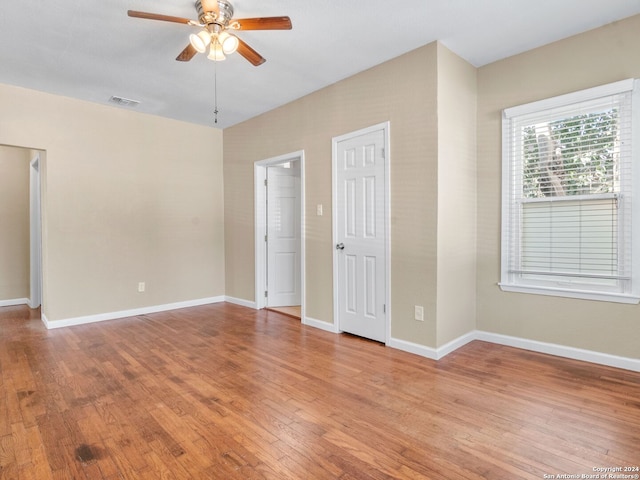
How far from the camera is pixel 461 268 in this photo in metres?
3.32

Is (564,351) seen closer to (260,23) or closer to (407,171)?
(407,171)

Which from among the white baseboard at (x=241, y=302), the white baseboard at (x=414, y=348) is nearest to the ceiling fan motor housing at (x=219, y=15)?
the white baseboard at (x=414, y=348)

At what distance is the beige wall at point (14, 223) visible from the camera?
5219 mm

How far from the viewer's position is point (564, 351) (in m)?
2.99

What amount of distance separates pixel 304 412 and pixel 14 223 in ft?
18.4

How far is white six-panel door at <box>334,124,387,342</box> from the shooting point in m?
3.39

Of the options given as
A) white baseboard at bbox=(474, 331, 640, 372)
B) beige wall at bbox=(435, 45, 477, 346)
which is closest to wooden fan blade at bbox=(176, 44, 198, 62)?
beige wall at bbox=(435, 45, 477, 346)

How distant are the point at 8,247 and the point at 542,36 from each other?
7.05 m

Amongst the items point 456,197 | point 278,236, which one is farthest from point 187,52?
point 278,236

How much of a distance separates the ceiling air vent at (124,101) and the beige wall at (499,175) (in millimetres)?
3837

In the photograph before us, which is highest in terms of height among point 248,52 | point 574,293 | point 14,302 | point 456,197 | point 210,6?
point 210,6

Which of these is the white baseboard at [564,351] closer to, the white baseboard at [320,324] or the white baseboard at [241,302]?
the white baseboard at [320,324]

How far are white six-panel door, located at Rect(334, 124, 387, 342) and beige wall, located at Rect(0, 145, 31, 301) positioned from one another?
4.87 meters

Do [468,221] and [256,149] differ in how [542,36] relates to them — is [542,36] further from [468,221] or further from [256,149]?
[256,149]
